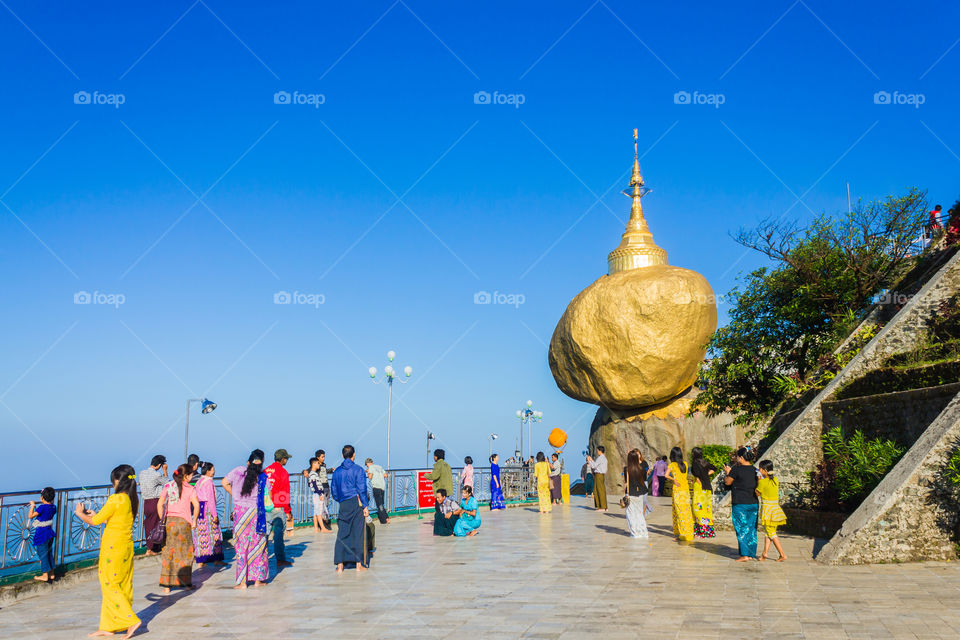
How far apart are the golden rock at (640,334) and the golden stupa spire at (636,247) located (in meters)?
1.95

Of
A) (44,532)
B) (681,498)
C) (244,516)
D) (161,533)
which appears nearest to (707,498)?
(681,498)

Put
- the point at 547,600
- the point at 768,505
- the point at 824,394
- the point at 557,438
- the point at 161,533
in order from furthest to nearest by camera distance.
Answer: the point at 557,438
the point at 824,394
the point at 768,505
the point at 161,533
the point at 547,600

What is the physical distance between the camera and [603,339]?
27.6 metres

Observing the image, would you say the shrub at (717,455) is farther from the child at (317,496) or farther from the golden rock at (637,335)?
the child at (317,496)

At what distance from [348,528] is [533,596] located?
338cm

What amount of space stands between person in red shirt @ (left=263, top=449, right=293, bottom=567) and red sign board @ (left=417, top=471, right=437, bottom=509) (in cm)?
838

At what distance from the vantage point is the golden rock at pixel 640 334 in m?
27.1

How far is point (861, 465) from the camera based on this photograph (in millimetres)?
11367

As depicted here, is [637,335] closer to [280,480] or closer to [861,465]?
[861,465]

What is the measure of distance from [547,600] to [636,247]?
2512cm

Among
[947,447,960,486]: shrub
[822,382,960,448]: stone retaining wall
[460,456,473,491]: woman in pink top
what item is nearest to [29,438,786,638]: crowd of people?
[947,447,960,486]: shrub

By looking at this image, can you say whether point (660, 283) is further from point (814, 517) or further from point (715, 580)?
point (715, 580)

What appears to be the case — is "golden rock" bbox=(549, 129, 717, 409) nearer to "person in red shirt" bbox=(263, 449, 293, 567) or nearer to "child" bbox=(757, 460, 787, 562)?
"child" bbox=(757, 460, 787, 562)

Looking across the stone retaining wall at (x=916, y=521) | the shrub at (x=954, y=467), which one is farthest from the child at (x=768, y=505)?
the shrub at (x=954, y=467)
